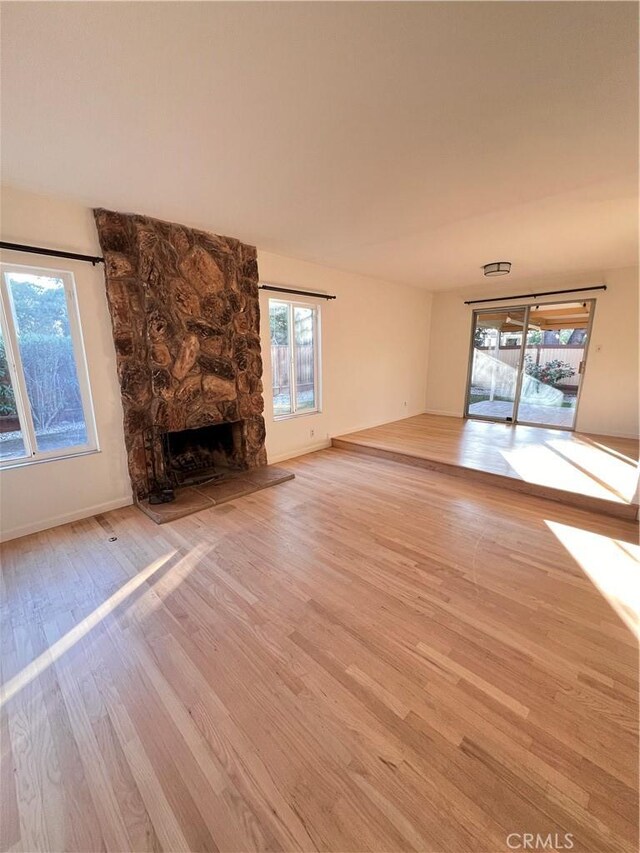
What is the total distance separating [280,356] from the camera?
169 inches

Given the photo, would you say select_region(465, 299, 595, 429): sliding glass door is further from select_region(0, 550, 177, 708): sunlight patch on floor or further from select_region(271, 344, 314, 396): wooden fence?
select_region(0, 550, 177, 708): sunlight patch on floor

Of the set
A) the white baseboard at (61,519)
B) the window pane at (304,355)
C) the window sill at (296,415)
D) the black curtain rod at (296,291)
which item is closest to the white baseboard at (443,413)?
the window sill at (296,415)

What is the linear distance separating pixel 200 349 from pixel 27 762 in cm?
297

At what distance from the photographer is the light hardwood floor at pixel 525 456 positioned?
307cm

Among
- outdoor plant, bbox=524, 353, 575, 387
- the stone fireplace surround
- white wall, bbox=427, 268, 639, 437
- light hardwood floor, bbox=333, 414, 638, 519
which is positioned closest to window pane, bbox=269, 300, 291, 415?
the stone fireplace surround

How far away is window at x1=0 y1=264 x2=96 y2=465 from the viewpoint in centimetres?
251

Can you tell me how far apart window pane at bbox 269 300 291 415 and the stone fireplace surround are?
39 centimetres

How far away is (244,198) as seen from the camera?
8.32 feet

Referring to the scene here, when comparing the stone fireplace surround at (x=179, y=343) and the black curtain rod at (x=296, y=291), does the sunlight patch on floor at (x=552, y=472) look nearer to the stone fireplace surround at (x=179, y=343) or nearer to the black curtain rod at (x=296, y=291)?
the stone fireplace surround at (x=179, y=343)

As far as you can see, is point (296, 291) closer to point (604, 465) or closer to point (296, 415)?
point (296, 415)

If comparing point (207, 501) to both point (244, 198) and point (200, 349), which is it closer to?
point (200, 349)

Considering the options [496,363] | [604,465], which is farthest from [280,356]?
[496,363]

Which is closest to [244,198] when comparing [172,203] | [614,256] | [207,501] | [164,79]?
[172,203]

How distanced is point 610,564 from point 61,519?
13.8 ft
